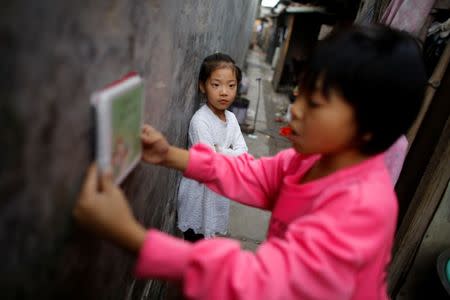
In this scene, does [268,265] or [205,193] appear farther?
[205,193]

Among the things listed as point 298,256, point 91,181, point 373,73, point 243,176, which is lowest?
point 243,176

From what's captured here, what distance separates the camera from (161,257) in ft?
2.78

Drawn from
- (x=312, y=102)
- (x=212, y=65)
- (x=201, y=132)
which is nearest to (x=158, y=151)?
(x=312, y=102)

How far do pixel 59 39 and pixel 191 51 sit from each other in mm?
1703

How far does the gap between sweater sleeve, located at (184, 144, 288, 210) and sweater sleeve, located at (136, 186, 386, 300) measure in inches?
23.3

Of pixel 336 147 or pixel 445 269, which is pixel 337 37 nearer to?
pixel 336 147

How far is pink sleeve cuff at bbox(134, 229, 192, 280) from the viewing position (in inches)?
33.3

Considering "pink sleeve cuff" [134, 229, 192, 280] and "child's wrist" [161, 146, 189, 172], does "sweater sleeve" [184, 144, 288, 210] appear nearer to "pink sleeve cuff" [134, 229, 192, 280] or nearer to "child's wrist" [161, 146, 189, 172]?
"child's wrist" [161, 146, 189, 172]

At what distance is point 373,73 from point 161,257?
0.79 meters

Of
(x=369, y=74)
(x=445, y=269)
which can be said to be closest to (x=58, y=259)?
(x=369, y=74)

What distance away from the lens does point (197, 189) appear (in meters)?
2.67

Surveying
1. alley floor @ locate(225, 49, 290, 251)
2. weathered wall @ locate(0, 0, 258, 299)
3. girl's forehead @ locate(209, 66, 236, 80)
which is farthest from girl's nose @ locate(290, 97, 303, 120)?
alley floor @ locate(225, 49, 290, 251)

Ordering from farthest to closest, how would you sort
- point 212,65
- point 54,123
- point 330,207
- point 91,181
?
point 212,65 < point 330,207 < point 91,181 < point 54,123

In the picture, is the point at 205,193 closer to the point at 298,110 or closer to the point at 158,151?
the point at 158,151
